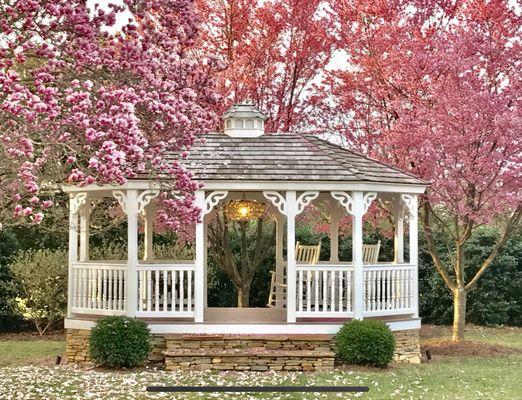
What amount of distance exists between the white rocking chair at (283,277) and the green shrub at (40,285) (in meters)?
4.40

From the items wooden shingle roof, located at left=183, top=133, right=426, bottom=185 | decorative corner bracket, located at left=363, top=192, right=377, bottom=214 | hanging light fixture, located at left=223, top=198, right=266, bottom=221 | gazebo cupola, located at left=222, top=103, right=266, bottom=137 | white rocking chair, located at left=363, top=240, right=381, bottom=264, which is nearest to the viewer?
wooden shingle roof, located at left=183, top=133, right=426, bottom=185

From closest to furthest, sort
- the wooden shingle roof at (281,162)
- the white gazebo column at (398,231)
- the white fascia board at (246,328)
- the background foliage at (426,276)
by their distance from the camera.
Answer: the white fascia board at (246,328) < the wooden shingle roof at (281,162) < the white gazebo column at (398,231) < the background foliage at (426,276)

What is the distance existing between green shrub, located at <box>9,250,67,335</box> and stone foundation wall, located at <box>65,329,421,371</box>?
179 inches

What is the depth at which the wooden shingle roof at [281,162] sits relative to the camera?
1266cm

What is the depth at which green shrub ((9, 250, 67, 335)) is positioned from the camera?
17391 millimetres

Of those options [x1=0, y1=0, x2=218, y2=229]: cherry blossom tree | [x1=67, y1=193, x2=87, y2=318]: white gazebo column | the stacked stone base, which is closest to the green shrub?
[x1=67, y1=193, x2=87, y2=318]: white gazebo column

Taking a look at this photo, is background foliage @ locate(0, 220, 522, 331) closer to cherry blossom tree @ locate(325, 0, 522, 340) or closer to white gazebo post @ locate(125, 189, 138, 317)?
cherry blossom tree @ locate(325, 0, 522, 340)

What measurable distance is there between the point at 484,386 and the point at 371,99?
7.60 metres

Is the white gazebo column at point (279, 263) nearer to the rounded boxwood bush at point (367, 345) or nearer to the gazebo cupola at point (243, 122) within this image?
the gazebo cupola at point (243, 122)

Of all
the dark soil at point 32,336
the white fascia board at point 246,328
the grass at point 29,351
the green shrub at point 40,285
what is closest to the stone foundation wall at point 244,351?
the white fascia board at point 246,328

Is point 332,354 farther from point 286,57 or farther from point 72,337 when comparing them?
point 286,57

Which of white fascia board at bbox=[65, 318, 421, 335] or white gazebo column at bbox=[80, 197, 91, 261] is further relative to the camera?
white gazebo column at bbox=[80, 197, 91, 261]

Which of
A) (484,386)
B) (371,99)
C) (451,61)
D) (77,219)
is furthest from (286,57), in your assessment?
(484,386)

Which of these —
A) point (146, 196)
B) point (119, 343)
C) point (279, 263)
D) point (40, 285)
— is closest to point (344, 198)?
point (146, 196)
